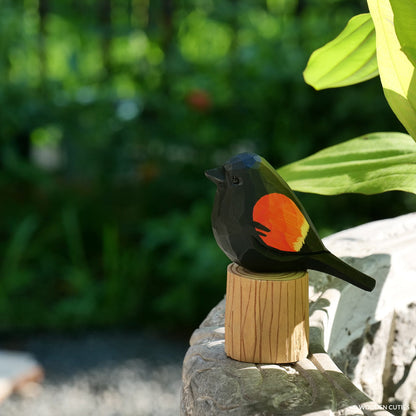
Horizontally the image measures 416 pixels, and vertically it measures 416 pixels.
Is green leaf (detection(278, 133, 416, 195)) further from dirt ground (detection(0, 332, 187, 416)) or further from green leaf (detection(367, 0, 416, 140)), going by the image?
dirt ground (detection(0, 332, 187, 416))

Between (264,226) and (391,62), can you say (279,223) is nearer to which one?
(264,226)

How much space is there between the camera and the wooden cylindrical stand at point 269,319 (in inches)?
25.2

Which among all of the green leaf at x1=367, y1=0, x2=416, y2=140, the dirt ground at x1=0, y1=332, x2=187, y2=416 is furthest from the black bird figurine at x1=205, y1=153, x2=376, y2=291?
the dirt ground at x1=0, y1=332, x2=187, y2=416

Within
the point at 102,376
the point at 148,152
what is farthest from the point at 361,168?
the point at 148,152

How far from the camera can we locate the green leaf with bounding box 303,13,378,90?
78cm

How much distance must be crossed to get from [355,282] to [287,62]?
6.91 ft

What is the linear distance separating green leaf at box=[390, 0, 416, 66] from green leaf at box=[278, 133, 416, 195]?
0.53ft

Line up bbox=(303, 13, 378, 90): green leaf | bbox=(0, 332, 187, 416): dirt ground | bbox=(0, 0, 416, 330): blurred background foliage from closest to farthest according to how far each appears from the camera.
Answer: bbox=(303, 13, 378, 90): green leaf < bbox=(0, 332, 187, 416): dirt ground < bbox=(0, 0, 416, 330): blurred background foliage

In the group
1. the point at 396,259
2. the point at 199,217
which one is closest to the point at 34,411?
the point at 199,217

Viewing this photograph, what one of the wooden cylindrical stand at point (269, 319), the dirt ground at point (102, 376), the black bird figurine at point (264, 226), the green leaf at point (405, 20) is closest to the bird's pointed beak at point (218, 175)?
the black bird figurine at point (264, 226)

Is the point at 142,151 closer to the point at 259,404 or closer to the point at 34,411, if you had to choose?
the point at 34,411

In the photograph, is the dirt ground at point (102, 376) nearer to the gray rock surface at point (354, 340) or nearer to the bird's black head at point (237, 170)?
the gray rock surface at point (354, 340)

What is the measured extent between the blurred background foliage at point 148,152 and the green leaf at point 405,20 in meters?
1.81

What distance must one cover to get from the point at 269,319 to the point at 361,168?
237 mm
